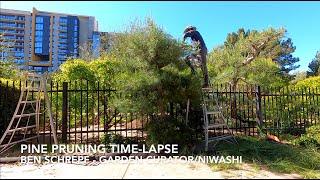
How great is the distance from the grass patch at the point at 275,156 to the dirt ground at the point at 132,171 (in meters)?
0.32

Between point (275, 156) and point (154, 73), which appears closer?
point (275, 156)

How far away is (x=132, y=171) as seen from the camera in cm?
533

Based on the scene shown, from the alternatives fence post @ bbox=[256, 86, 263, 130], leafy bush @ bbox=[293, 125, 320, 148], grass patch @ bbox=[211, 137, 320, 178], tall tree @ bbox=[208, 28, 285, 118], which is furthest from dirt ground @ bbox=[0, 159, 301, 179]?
tall tree @ bbox=[208, 28, 285, 118]

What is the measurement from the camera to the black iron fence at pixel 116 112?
7688 mm

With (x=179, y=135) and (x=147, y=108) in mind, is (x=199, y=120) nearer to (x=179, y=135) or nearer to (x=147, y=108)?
(x=179, y=135)

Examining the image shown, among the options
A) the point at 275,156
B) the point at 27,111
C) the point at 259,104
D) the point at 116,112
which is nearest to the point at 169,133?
the point at 275,156

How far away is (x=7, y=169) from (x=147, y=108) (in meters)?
2.82

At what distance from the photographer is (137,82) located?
22.0 feet

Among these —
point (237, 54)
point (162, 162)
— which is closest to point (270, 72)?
Result: point (237, 54)

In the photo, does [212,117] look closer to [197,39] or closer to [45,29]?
[197,39]

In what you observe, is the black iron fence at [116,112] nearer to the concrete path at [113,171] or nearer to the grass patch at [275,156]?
the grass patch at [275,156]

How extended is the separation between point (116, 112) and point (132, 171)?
339cm

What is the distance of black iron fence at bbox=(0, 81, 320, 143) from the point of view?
7.69m

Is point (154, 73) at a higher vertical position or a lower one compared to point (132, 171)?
higher
